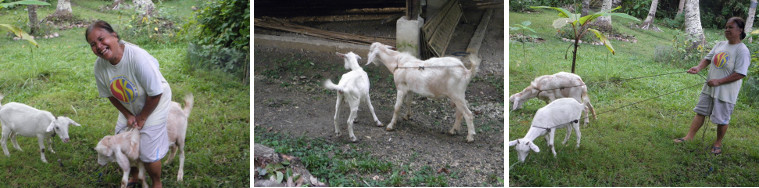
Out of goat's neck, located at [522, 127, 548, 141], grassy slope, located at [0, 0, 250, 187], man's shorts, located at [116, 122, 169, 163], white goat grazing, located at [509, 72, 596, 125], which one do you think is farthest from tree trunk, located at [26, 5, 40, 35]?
goat's neck, located at [522, 127, 548, 141]

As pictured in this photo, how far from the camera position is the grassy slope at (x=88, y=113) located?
4422mm

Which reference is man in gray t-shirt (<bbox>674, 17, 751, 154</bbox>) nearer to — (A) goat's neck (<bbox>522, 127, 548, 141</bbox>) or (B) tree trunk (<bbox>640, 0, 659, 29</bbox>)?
(B) tree trunk (<bbox>640, 0, 659, 29</bbox>)

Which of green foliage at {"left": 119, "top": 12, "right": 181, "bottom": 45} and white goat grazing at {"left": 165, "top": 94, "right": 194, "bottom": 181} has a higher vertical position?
green foliage at {"left": 119, "top": 12, "right": 181, "bottom": 45}

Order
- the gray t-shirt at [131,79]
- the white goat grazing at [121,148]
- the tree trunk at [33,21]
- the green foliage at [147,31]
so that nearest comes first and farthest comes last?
the gray t-shirt at [131,79] < the white goat grazing at [121,148] < the tree trunk at [33,21] < the green foliage at [147,31]


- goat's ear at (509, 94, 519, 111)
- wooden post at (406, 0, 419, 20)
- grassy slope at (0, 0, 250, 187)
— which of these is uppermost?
wooden post at (406, 0, 419, 20)

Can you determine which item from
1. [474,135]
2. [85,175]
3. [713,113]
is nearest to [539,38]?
[713,113]

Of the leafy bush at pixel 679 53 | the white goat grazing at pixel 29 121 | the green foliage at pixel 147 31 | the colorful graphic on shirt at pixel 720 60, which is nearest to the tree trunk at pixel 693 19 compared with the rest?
the leafy bush at pixel 679 53

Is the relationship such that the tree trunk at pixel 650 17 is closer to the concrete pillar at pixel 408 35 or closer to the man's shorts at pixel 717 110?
the man's shorts at pixel 717 110

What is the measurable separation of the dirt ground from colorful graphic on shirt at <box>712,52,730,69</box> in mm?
2195

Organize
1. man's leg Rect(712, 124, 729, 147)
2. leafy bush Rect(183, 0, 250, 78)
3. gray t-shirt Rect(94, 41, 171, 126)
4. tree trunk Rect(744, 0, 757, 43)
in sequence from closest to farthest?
1. gray t-shirt Rect(94, 41, 171, 126)
2. man's leg Rect(712, 124, 729, 147)
3. tree trunk Rect(744, 0, 757, 43)
4. leafy bush Rect(183, 0, 250, 78)

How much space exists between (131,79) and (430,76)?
2164 mm

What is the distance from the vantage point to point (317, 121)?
13.3ft

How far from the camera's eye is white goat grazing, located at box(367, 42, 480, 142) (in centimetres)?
394

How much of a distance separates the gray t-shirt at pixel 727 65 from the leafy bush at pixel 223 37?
15.4 feet
